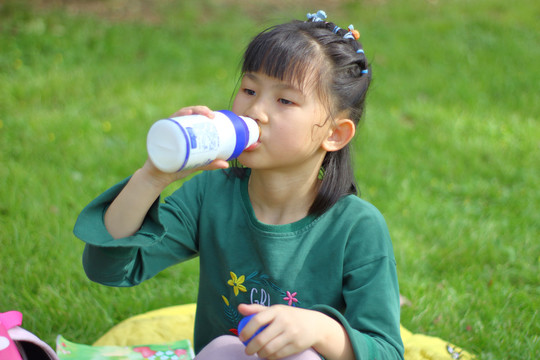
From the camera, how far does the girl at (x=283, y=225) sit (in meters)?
1.65

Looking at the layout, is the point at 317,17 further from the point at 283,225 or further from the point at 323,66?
the point at 283,225

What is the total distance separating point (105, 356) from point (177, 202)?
751 millimetres

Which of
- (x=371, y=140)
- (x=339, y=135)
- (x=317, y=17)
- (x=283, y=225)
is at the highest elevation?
(x=317, y=17)

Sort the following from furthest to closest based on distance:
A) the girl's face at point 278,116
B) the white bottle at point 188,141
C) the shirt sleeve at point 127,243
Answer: the girl's face at point 278,116, the shirt sleeve at point 127,243, the white bottle at point 188,141

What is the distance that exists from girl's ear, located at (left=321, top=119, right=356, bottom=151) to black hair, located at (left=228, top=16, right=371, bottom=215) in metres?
0.03

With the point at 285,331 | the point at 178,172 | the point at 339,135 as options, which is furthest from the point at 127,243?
the point at 339,135

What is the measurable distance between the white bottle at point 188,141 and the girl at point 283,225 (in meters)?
0.06

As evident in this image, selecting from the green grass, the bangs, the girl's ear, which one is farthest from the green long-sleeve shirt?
the green grass

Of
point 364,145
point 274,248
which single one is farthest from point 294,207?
point 364,145

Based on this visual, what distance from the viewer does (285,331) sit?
1522 millimetres

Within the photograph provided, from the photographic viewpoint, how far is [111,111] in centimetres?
473

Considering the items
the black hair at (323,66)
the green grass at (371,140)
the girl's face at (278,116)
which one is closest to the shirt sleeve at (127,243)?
the girl's face at (278,116)

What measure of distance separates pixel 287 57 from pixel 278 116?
0.18m

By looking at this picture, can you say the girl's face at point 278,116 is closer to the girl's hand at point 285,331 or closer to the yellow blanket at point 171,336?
the girl's hand at point 285,331
